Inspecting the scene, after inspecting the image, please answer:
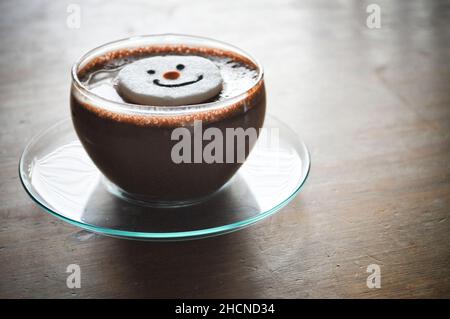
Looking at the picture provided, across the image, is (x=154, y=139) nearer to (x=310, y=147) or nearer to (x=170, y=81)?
(x=170, y=81)

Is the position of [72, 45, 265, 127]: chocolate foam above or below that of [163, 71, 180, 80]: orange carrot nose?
below

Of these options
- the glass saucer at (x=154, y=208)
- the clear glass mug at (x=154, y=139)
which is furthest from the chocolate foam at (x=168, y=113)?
the glass saucer at (x=154, y=208)

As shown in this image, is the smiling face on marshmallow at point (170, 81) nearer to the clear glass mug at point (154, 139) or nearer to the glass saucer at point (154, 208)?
the clear glass mug at point (154, 139)

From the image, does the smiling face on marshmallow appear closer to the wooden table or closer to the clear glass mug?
A: the clear glass mug

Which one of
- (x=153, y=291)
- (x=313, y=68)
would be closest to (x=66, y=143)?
(x=153, y=291)

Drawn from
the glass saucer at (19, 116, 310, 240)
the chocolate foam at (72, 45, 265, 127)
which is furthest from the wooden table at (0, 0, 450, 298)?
the chocolate foam at (72, 45, 265, 127)

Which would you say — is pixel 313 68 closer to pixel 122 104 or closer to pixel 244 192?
pixel 244 192
